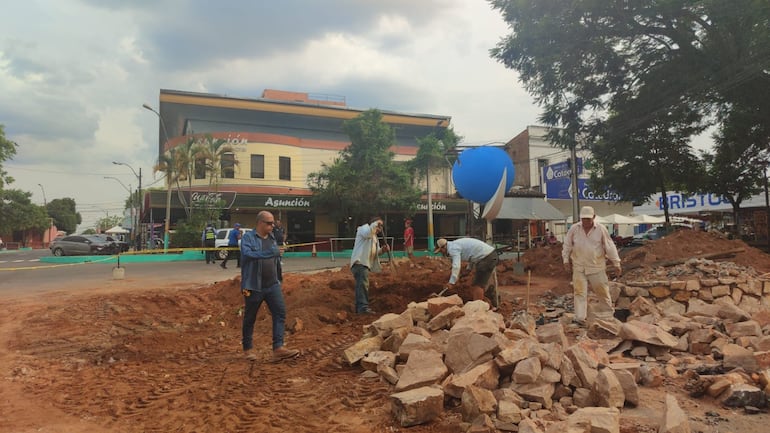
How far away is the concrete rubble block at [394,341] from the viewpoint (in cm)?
495

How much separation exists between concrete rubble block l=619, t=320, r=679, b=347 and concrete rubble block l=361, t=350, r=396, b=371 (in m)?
Answer: 2.63

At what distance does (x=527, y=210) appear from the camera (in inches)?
1020

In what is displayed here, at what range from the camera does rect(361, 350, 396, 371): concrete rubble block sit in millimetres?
4529

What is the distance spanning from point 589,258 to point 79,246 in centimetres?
3051

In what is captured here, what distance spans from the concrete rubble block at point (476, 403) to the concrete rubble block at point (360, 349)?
5.28 feet

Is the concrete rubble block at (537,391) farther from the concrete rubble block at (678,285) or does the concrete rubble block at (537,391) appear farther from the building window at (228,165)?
the building window at (228,165)

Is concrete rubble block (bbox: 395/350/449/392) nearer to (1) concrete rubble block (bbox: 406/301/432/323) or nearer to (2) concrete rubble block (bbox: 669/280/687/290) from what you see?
(1) concrete rubble block (bbox: 406/301/432/323)

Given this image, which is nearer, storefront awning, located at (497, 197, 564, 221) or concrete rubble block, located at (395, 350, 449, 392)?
concrete rubble block, located at (395, 350, 449, 392)

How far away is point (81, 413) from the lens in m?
3.87

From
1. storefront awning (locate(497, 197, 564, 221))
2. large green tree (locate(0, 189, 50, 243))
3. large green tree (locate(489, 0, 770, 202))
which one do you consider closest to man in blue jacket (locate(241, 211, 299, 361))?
large green tree (locate(489, 0, 770, 202))

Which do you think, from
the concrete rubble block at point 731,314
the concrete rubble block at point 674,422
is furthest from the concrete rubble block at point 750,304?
the concrete rubble block at point 674,422

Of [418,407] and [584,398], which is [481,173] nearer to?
[584,398]

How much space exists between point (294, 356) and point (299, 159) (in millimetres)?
26588

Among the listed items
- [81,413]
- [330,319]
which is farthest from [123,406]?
[330,319]
